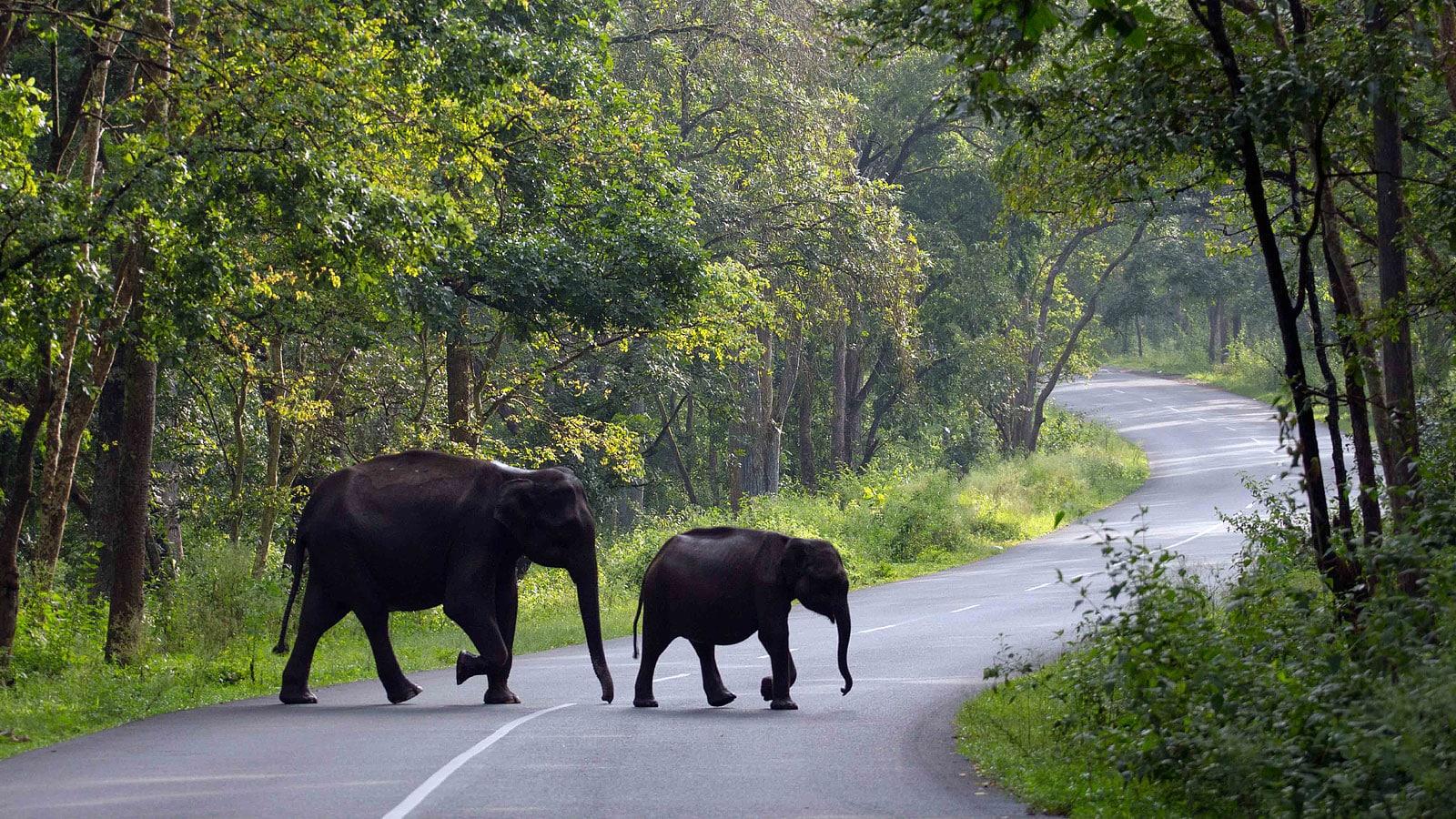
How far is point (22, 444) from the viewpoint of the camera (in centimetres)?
1767

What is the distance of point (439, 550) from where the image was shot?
46.8 ft

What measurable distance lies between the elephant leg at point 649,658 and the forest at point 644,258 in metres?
4.14

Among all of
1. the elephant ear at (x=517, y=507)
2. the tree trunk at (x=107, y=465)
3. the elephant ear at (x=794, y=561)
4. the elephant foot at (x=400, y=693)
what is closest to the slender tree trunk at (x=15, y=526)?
the tree trunk at (x=107, y=465)

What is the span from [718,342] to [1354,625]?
20.1m

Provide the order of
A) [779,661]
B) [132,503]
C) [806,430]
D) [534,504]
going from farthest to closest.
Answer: [806,430] → [132,503] → [534,504] → [779,661]

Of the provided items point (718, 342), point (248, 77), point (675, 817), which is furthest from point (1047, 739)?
point (718, 342)

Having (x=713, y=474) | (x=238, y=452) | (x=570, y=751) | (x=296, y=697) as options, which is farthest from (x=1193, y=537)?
(x=570, y=751)

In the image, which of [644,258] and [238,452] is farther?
[644,258]

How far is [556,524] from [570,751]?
3.32 metres

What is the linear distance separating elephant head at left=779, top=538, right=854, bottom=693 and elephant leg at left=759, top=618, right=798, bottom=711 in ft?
1.07

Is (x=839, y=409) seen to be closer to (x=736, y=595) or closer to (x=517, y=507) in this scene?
(x=517, y=507)

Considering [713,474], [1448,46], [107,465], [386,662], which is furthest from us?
[713,474]

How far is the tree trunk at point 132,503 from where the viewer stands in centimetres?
1786

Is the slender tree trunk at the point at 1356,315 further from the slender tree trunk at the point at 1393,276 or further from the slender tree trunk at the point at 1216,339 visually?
the slender tree trunk at the point at 1216,339
